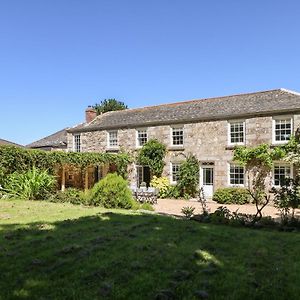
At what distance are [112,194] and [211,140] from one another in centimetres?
1061

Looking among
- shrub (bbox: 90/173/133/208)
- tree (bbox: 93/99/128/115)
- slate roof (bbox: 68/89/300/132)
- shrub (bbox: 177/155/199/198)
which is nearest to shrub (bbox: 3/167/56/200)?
shrub (bbox: 90/173/133/208)

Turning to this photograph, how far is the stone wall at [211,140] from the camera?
21153 mm

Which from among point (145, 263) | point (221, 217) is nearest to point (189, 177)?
point (221, 217)

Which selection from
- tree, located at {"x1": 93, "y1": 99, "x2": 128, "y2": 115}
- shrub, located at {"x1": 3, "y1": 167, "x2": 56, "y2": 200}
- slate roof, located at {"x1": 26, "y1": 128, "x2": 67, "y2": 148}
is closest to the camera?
shrub, located at {"x1": 3, "y1": 167, "x2": 56, "y2": 200}

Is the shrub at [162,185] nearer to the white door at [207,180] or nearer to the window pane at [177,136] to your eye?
the white door at [207,180]

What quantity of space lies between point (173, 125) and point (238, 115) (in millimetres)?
4940

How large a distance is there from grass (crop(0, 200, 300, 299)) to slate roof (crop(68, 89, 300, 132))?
14726 mm

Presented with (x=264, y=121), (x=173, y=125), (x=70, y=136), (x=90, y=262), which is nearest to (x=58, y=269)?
(x=90, y=262)

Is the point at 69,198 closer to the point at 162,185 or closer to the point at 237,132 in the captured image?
the point at 162,185

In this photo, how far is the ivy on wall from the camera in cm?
1795

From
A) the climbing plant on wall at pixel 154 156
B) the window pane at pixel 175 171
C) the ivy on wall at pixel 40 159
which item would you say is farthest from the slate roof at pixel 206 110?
the ivy on wall at pixel 40 159

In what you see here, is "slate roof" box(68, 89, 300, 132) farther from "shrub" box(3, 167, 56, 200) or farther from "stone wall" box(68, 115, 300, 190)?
"shrub" box(3, 167, 56, 200)

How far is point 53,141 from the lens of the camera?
37438mm

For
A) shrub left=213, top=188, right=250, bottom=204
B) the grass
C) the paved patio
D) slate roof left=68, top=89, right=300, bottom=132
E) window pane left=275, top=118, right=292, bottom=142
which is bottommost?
the paved patio
